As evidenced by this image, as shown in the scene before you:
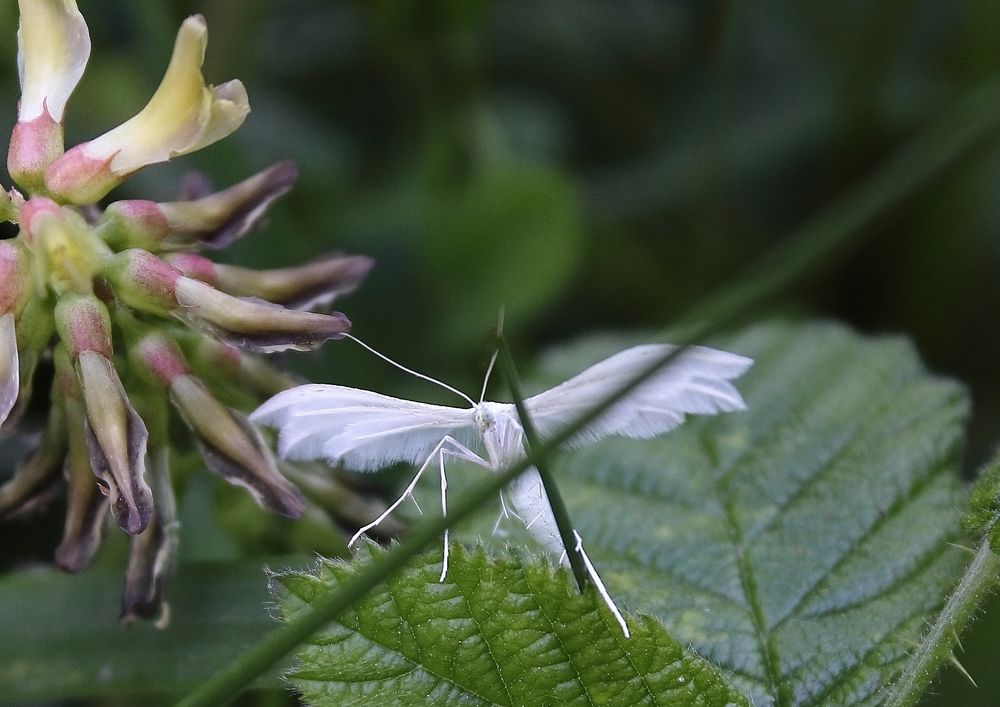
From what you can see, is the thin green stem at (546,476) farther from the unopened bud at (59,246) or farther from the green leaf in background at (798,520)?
the unopened bud at (59,246)

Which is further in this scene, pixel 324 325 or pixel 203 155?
pixel 203 155

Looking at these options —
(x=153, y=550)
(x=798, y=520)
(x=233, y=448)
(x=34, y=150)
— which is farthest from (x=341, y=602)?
(x=798, y=520)

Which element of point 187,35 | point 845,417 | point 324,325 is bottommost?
point 845,417

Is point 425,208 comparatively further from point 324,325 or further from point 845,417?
point 324,325

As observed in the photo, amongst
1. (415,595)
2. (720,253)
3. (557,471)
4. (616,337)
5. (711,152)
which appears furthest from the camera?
(711,152)

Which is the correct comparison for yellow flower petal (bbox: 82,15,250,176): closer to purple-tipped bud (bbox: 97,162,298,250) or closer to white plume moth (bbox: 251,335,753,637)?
purple-tipped bud (bbox: 97,162,298,250)

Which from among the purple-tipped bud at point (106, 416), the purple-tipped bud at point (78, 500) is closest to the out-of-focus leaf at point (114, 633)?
the purple-tipped bud at point (78, 500)

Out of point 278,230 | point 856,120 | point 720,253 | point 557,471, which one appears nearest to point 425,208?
point 278,230
